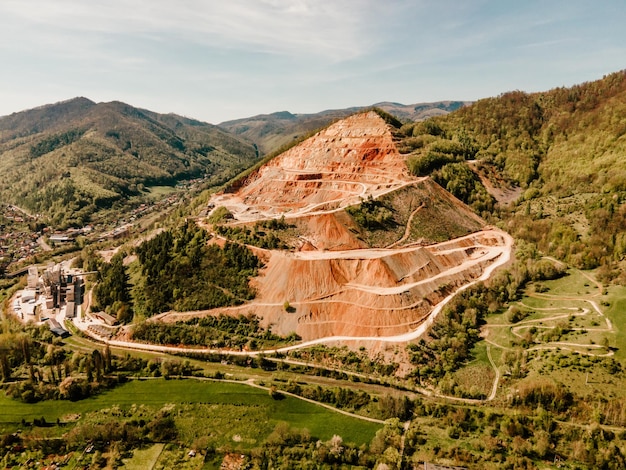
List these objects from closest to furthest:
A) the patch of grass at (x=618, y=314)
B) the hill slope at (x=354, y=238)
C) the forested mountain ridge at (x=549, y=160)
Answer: the patch of grass at (x=618, y=314)
the hill slope at (x=354, y=238)
the forested mountain ridge at (x=549, y=160)

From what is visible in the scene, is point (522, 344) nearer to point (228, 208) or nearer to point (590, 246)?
point (590, 246)

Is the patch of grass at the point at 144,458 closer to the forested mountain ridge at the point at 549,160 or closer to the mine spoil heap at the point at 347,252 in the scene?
the mine spoil heap at the point at 347,252

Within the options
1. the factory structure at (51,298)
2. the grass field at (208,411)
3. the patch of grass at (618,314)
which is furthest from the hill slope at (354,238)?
the factory structure at (51,298)

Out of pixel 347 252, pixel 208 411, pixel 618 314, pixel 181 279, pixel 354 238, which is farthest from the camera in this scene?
pixel 354 238

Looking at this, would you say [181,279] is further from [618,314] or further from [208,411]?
[618,314]

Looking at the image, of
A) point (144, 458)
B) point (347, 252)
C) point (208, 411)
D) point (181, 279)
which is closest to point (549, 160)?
point (347, 252)

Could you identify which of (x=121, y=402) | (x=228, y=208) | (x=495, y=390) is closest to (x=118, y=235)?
(x=228, y=208)
